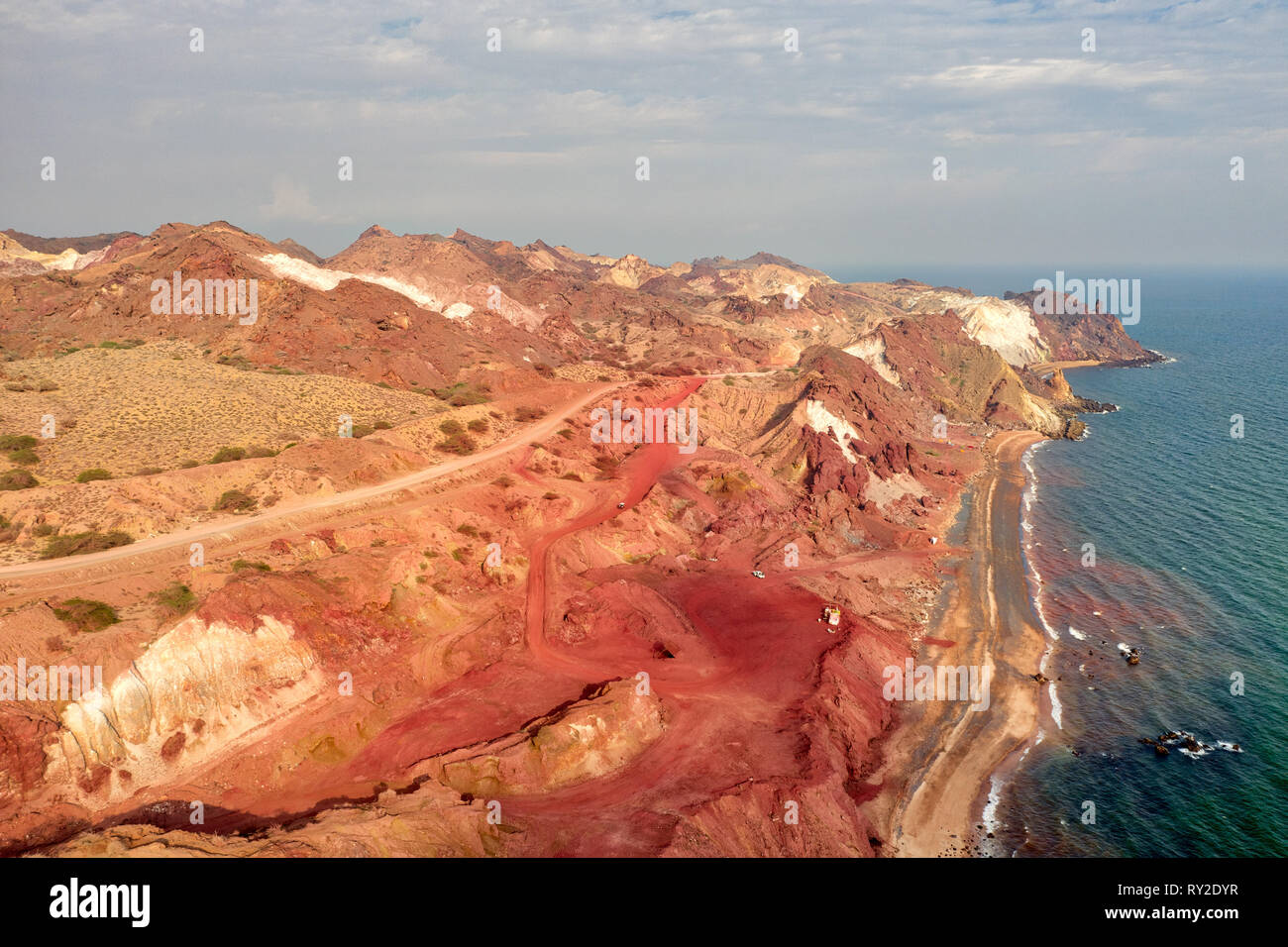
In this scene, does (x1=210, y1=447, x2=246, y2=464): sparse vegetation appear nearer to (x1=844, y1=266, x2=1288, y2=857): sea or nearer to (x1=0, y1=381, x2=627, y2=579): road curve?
(x1=0, y1=381, x2=627, y2=579): road curve

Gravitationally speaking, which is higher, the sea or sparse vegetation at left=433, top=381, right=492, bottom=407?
sparse vegetation at left=433, top=381, right=492, bottom=407

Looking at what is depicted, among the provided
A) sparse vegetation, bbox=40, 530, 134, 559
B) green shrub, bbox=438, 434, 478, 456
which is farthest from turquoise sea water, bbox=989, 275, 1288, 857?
sparse vegetation, bbox=40, 530, 134, 559

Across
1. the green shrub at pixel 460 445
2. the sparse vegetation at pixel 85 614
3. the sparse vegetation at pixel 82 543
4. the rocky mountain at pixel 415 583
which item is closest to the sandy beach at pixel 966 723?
the rocky mountain at pixel 415 583

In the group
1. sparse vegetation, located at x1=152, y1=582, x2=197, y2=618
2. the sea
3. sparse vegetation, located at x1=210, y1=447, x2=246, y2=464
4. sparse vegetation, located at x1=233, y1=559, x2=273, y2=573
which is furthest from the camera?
sparse vegetation, located at x1=210, y1=447, x2=246, y2=464

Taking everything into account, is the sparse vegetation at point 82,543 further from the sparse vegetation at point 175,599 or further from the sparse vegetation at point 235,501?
the sparse vegetation at point 175,599

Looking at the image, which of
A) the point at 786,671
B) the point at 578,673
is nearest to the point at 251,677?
the point at 578,673

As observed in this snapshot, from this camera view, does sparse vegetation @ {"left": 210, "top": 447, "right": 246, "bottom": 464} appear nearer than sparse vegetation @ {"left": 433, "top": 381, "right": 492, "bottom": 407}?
Yes

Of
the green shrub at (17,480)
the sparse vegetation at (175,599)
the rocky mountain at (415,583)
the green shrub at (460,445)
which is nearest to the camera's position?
the rocky mountain at (415,583)
